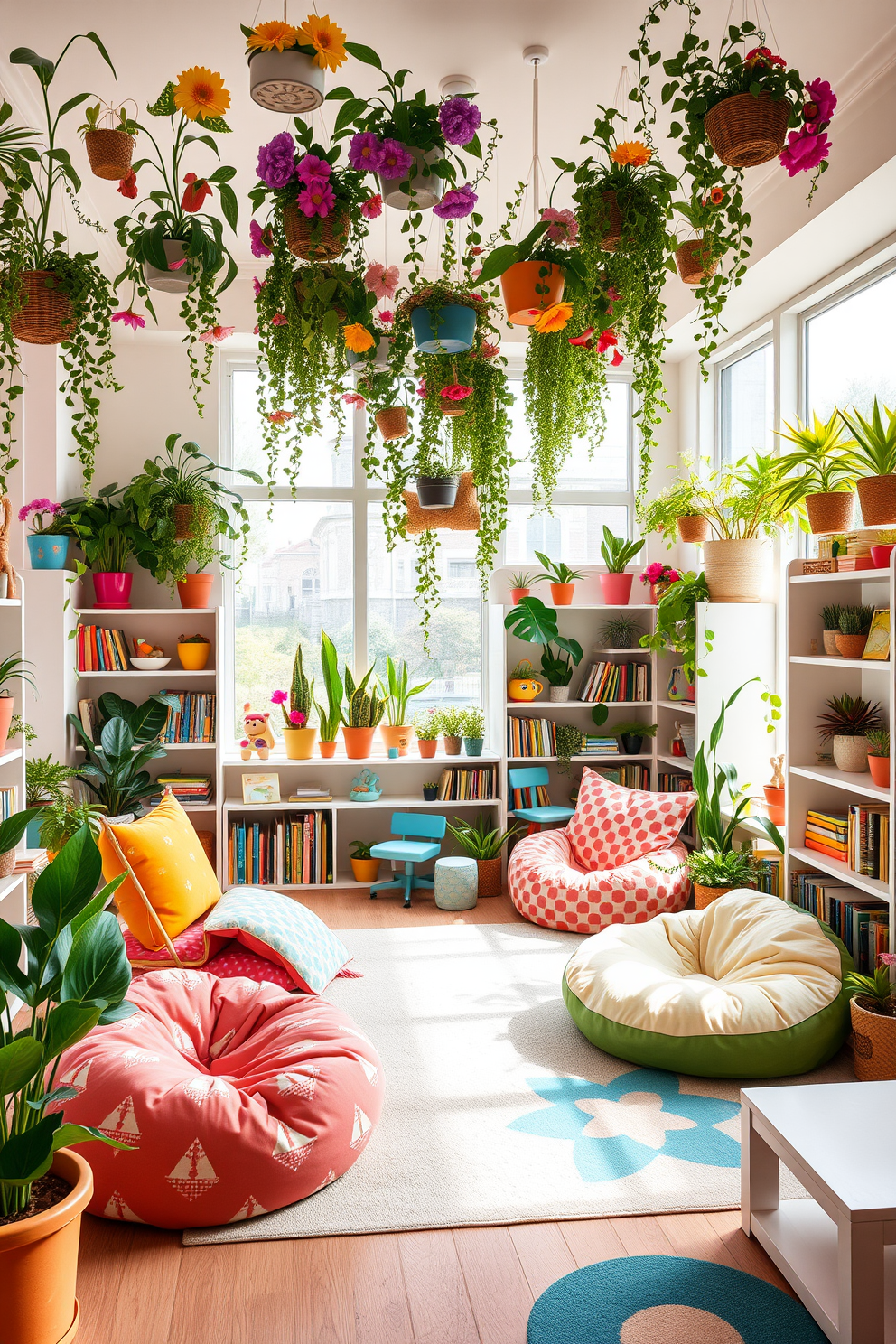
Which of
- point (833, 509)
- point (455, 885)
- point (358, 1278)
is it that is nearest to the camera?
point (358, 1278)

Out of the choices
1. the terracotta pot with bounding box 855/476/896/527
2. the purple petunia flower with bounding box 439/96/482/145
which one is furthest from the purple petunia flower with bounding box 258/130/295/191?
the terracotta pot with bounding box 855/476/896/527

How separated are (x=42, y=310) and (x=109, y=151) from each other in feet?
1.57

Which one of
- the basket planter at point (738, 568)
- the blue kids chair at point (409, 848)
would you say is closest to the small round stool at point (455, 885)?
the blue kids chair at point (409, 848)

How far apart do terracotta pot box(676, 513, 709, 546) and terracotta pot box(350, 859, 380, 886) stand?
7.19ft

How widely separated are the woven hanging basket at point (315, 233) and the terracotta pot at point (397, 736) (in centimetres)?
297

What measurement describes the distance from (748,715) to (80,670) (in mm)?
3122

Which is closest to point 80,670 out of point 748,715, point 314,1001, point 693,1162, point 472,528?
point 472,528

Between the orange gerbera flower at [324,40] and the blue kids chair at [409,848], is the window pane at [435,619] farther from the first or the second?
the orange gerbera flower at [324,40]

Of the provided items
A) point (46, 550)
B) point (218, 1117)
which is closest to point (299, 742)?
point (46, 550)

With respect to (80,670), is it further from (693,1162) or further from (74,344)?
(693,1162)

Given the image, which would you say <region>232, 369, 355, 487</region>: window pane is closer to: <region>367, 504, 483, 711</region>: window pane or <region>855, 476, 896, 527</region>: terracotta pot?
<region>367, 504, 483, 711</region>: window pane

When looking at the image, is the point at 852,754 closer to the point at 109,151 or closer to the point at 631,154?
the point at 631,154

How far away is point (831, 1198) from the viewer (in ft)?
5.59

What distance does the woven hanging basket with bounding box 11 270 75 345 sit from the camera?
8.64 ft
